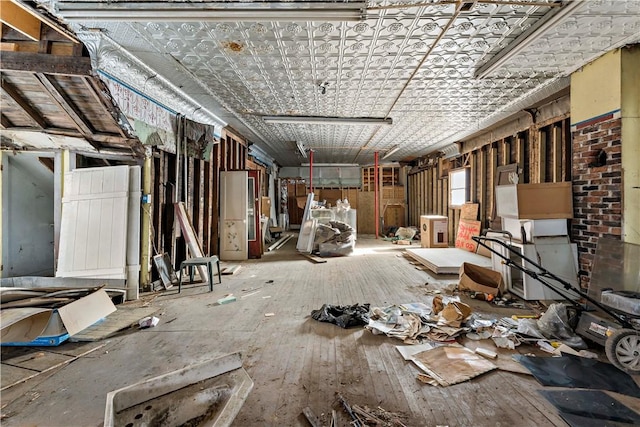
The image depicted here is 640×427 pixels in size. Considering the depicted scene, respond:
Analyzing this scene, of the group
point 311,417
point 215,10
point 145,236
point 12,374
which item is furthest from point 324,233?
point 12,374

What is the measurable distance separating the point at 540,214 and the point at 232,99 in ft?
15.8

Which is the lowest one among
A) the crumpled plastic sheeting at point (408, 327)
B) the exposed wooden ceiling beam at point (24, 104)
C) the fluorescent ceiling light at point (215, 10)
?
the crumpled plastic sheeting at point (408, 327)

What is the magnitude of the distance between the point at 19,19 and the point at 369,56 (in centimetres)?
343

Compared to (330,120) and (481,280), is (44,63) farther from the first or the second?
(481,280)

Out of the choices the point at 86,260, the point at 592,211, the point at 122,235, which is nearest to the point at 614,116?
the point at 592,211

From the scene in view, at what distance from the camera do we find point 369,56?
327cm

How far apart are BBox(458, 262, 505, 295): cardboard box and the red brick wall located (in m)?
0.93

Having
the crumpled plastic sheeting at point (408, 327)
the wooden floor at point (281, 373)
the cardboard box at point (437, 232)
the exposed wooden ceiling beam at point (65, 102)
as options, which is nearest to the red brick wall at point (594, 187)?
the wooden floor at point (281, 373)

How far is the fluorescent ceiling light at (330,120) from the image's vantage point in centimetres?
558

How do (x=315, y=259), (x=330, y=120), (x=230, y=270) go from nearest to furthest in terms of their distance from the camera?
(x=230, y=270), (x=330, y=120), (x=315, y=259)

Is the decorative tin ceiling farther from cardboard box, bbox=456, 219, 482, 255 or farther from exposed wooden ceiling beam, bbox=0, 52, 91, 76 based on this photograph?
cardboard box, bbox=456, 219, 482, 255

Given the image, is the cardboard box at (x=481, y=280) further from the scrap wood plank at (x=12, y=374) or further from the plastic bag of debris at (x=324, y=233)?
the scrap wood plank at (x=12, y=374)

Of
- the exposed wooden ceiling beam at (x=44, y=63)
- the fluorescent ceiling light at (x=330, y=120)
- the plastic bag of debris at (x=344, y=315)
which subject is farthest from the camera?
the fluorescent ceiling light at (x=330, y=120)

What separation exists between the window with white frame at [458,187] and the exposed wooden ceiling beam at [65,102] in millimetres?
7855
